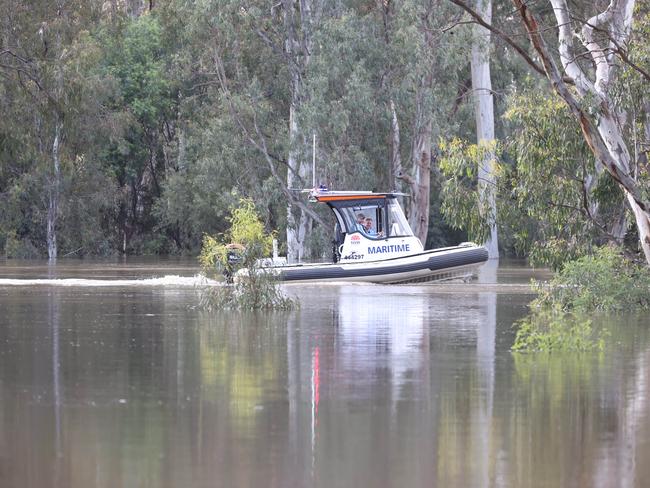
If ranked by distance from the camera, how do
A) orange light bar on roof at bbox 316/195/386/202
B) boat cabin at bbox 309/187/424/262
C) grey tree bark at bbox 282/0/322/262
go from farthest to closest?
1. grey tree bark at bbox 282/0/322/262
2. boat cabin at bbox 309/187/424/262
3. orange light bar on roof at bbox 316/195/386/202

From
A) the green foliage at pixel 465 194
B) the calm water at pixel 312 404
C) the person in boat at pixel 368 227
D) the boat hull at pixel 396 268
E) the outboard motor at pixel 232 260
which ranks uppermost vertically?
the green foliage at pixel 465 194

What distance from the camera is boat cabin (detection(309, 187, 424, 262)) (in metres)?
31.6

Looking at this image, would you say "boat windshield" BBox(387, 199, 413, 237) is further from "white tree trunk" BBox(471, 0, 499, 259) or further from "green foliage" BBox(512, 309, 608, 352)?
"green foliage" BBox(512, 309, 608, 352)

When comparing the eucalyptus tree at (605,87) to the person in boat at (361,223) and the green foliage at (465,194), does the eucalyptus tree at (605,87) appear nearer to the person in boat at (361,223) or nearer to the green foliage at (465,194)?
the green foliage at (465,194)

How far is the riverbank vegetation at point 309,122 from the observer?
75.4 ft

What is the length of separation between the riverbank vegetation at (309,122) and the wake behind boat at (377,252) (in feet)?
7.64

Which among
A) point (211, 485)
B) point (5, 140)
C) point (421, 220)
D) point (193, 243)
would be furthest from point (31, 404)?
point (193, 243)

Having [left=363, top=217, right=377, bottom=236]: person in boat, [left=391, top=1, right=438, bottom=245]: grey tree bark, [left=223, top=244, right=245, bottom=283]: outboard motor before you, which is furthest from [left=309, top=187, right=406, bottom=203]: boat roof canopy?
[left=391, top=1, right=438, bottom=245]: grey tree bark

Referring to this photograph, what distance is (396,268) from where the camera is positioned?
101 ft

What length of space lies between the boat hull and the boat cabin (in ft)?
2.44

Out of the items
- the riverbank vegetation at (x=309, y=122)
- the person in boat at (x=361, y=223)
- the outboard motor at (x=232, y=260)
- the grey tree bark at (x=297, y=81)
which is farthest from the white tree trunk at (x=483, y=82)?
the outboard motor at (x=232, y=260)

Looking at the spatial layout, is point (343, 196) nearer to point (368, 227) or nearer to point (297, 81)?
point (368, 227)

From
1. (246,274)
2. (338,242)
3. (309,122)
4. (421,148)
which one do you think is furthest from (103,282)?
(421,148)

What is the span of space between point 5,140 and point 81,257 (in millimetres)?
17988
